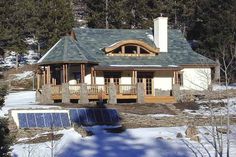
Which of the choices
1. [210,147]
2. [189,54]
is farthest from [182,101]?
[210,147]

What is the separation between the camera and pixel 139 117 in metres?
31.7

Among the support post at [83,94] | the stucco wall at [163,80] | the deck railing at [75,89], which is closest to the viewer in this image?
the support post at [83,94]

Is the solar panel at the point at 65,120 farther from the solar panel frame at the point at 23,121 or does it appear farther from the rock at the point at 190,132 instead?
the rock at the point at 190,132

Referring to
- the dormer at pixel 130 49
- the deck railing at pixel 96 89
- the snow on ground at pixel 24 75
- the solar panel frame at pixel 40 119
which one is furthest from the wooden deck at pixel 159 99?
the snow on ground at pixel 24 75

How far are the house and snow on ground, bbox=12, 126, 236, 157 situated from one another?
864 centimetres

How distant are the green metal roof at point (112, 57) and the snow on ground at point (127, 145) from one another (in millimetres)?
10437

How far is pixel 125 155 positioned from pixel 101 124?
6071 millimetres

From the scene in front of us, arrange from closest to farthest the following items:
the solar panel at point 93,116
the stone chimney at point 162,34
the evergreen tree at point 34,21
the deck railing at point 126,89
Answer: the solar panel at point 93,116, the deck railing at point 126,89, the stone chimney at point 162,34, the evergreen tree at point 34,21

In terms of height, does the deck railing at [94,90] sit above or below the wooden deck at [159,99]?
above

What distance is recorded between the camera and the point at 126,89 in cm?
3909

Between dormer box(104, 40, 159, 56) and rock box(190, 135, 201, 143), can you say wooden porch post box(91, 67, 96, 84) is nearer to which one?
dormer box(104, 40, 159, 56)

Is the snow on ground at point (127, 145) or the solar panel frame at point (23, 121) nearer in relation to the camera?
the snow on ground at point (127, 145)

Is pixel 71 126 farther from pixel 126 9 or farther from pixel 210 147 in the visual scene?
pixel 126 9

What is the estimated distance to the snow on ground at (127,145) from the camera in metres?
24.9
